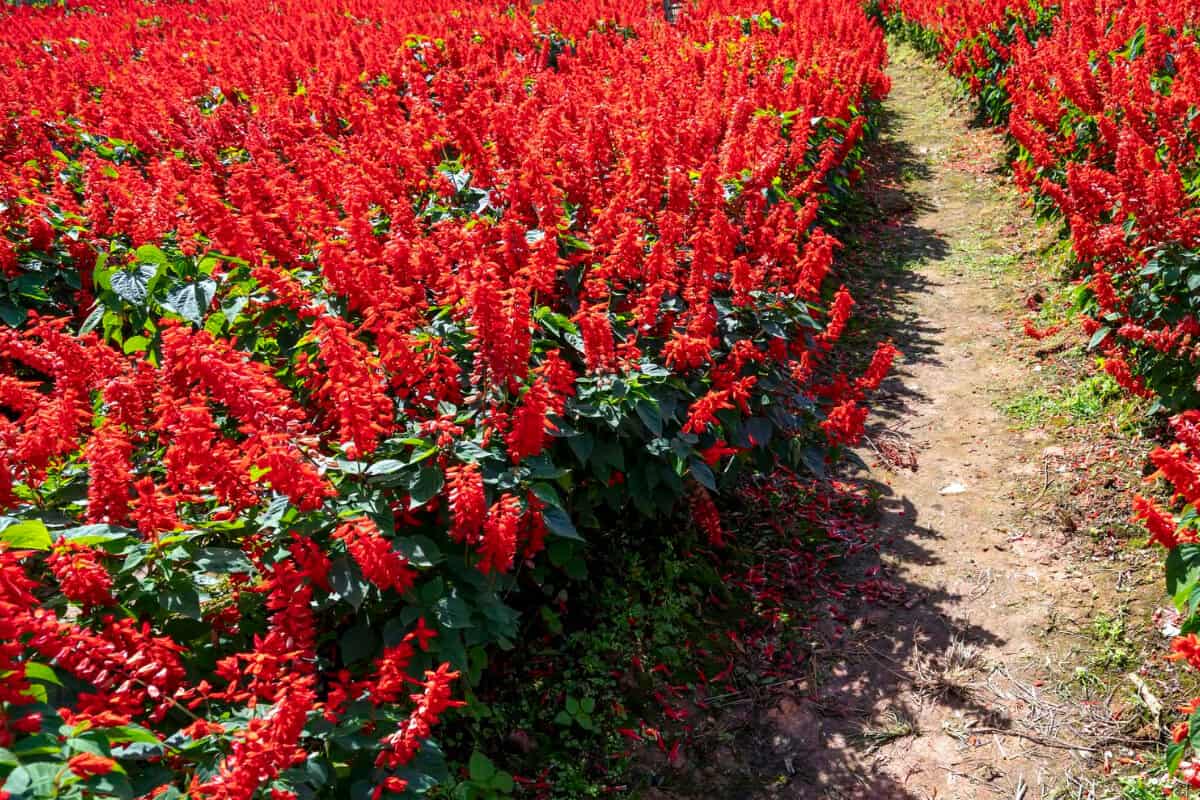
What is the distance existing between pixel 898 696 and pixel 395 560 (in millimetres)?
2827

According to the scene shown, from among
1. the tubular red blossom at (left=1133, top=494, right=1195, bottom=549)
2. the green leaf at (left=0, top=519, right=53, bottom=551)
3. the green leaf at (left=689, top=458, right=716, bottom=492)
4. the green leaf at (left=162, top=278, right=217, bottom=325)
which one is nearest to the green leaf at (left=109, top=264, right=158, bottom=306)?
the green leaf at (left=162, top=278, right=217, bottom=325)

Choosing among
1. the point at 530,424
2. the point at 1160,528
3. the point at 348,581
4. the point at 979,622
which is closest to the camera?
the point at 348,581

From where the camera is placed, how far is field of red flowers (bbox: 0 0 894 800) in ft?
7.68

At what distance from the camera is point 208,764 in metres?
2.14

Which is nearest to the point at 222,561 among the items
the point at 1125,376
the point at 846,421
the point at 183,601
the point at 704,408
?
the point at 183,601

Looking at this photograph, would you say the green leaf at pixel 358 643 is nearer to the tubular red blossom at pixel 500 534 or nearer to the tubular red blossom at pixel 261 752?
the tubular red blossom at pixel 500 534

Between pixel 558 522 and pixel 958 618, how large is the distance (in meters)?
2.59

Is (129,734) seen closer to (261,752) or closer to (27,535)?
(261,752)

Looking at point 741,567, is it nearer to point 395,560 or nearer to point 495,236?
point 495,236

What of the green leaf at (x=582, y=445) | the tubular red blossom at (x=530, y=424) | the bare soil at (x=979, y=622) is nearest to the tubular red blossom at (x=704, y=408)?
the green leaf at (x=582, y=445)

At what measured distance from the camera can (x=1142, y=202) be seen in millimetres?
5160

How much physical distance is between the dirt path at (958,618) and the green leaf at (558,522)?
1635mm

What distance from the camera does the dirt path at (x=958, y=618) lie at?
3732 mm

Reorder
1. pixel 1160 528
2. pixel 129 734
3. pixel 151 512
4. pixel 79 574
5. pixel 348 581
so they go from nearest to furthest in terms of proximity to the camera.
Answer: pixel 129 734 < pixel 79 574 < pixel 151 512 < pixel 348 581 < pixel 1160 528
